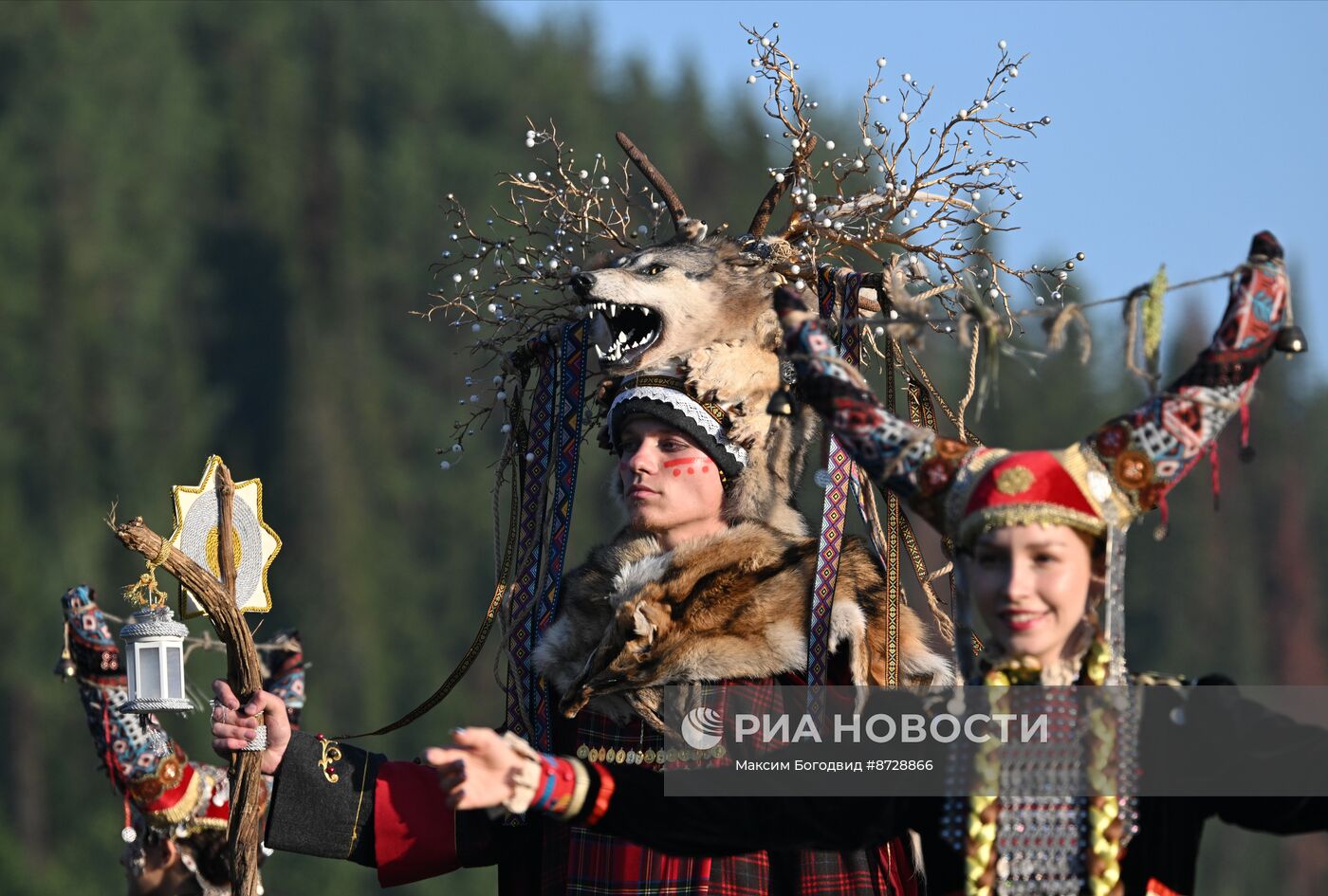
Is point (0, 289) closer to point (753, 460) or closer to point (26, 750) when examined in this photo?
point (26, 750)

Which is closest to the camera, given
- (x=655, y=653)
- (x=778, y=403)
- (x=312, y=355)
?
(x=778, y=403)

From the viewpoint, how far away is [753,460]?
21.3 ft

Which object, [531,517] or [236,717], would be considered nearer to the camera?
[236,717]

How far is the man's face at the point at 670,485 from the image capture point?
6344 mm

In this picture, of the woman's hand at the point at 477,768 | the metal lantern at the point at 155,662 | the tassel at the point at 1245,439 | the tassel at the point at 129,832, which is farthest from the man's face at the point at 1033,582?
the tassel at the point at 129,832

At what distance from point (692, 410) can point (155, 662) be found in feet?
5.57

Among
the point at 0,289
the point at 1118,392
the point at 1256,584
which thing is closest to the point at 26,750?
the point at 0,289

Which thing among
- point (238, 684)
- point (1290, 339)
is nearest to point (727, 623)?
point (238, 684)

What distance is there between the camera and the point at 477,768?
4.70 m

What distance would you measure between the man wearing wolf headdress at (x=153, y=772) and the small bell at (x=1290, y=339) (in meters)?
3.90

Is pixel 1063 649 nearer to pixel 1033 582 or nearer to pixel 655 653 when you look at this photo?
pixel 1033 582

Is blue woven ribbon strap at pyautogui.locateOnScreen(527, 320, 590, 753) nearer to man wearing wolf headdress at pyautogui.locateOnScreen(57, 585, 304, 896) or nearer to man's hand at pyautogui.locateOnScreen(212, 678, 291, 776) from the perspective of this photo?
man's hand at pyautogui.locateOnScreen(212, 678, 291, 776)

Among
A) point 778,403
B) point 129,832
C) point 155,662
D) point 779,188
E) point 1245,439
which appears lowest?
point 129,832

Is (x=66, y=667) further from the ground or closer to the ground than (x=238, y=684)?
further from the ground
